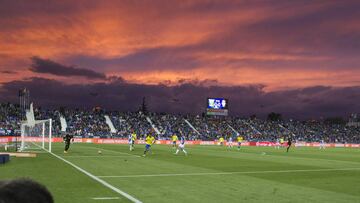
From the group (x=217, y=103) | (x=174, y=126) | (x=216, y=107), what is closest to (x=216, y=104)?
(x=217, y=103)

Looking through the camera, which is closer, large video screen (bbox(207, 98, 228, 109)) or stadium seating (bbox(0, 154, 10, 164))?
stadium seating (bbox(0, 154, 10, 164))

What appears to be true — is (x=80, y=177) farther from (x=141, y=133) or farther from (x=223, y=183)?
(x=141, y=133)

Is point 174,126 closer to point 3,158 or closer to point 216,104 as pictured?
point 216,104

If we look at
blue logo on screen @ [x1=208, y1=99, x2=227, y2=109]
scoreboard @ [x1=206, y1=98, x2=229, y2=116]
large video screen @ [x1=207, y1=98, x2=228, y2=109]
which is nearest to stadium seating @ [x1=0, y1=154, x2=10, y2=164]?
scoreboard @ [x1=206, y1=98, x2=229, y2=116]

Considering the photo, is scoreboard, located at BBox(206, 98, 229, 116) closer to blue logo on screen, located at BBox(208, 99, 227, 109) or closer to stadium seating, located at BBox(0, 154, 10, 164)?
blue logo on screen, located at BBox(208, 99, 227, 109)

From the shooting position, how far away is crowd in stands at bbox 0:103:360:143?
85588 mm

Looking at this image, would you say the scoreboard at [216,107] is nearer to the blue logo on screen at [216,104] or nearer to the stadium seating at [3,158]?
the blue logo on screen at [216,104]

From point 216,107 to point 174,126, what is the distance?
10.3m

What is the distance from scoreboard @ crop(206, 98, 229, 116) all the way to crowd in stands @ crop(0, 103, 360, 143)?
4762mm

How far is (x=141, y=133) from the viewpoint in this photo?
298 feet

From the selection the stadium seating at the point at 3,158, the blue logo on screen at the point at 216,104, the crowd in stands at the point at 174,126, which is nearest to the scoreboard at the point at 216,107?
the blue logo on screen at the point at 216,104

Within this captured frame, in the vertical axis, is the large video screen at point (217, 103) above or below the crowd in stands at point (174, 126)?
above

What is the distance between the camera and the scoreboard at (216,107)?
99562 millimetres

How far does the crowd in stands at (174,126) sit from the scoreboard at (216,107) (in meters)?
4.76
